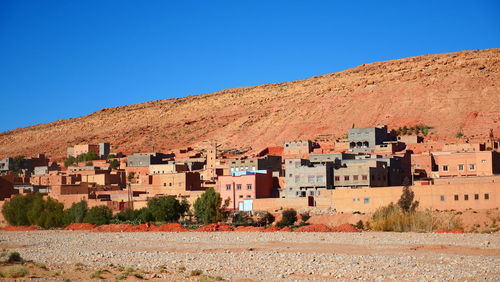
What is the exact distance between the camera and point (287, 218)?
46312 mm

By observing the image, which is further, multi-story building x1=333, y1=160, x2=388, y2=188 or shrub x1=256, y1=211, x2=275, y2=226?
multi-story building x1=333, y1=160, x2=388, y2=188

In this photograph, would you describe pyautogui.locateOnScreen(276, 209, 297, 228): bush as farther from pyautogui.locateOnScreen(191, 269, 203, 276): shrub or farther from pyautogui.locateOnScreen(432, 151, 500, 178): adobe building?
pyautogui.locateOnScreen(191, 269, 203, 276): shrub

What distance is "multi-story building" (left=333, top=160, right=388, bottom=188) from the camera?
50.6 m

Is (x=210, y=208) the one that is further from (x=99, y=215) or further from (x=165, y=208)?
(x=99, y=215)

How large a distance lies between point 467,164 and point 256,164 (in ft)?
55.7

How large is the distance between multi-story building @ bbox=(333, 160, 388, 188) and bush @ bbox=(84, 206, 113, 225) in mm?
15725

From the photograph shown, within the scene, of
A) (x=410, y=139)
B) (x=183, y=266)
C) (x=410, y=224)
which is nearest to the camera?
(x=183, y=266)

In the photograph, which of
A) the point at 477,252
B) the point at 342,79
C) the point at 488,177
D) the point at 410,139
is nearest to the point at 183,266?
the point at 477,252

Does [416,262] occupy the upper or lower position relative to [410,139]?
lower

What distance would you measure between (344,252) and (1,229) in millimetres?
28344

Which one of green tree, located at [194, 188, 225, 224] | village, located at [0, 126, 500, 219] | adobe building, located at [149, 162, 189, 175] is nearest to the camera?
village, located at [0, 126, 500, 219]

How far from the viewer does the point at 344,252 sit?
98.1 feet

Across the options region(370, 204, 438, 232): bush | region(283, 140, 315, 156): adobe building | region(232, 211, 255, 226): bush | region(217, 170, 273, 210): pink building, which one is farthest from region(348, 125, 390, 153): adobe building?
region(370, 204, 438, 232): bush

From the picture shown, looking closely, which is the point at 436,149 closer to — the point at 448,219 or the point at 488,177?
the point at 488,177
